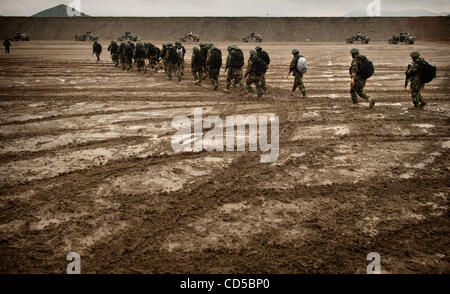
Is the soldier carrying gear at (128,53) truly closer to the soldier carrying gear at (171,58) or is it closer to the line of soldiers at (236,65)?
the line of soldiers at (236,65)

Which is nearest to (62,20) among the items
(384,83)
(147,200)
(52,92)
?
(52,92)

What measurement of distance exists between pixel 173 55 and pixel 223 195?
10267 mm

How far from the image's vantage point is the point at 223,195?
13.5 feet

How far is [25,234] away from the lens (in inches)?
129

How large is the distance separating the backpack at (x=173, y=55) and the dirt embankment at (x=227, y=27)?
138 ft

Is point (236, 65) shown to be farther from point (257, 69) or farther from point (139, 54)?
point (139, 54)

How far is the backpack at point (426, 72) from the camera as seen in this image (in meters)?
7.68

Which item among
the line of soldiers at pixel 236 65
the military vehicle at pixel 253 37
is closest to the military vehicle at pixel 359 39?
the military vehicle at pixel 253 37

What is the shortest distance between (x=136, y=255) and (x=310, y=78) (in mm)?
12188

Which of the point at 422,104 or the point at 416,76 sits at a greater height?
the point at 416,76

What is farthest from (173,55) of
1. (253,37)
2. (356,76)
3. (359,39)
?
(253,37)

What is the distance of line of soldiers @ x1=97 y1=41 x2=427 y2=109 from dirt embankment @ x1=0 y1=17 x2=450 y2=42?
39881mm

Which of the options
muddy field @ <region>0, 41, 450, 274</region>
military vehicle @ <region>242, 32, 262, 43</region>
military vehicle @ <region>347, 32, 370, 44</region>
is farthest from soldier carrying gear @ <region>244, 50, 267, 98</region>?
military vehicle @ <region>242, 32, 262, 43</region>
